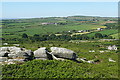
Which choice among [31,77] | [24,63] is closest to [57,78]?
[31,77]

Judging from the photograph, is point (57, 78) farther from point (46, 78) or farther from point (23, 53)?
point (23, 53)

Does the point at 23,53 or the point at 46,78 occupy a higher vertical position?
the point at 23,53

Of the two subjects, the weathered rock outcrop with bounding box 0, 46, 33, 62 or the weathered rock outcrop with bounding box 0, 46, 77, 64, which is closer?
the weathered rock outcrop with bounding box 0, 46, 77, 64

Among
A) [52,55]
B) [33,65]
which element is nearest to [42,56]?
[52,55]

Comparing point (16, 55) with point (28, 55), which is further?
point (28, 55)

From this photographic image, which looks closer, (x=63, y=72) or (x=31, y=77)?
(x=31, y=77)

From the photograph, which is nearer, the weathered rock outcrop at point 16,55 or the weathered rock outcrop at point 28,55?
the weathered rock outcrop at point 28,55

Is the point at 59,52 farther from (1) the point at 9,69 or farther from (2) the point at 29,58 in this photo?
(1) the point at 9,69

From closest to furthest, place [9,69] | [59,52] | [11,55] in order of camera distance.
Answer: [9,69], [11,55], [59,52]

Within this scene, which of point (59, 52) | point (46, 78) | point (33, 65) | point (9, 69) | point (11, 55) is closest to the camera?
point (46, 78)
